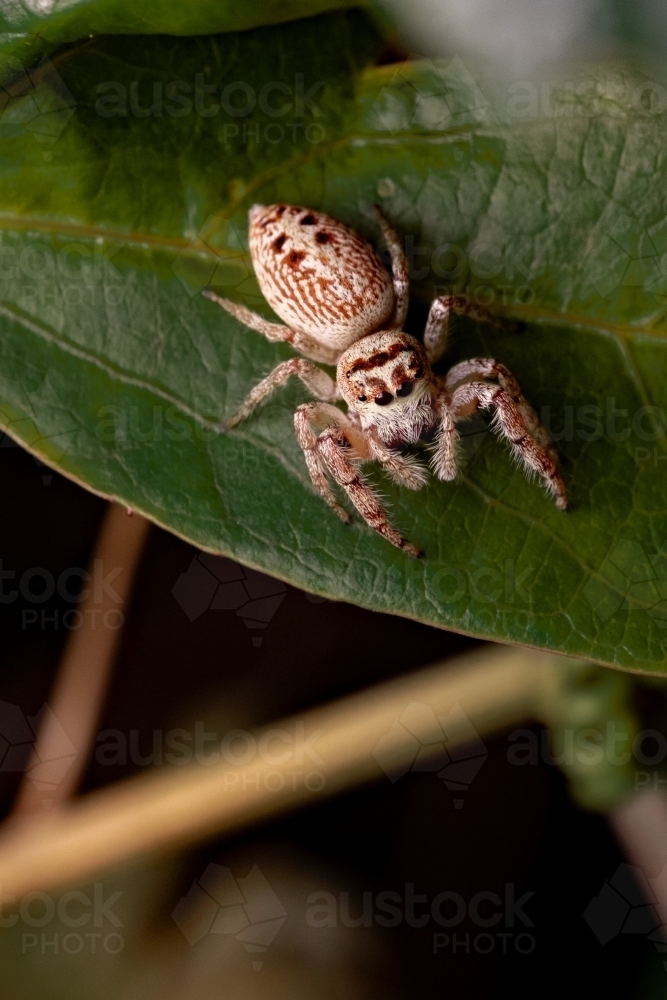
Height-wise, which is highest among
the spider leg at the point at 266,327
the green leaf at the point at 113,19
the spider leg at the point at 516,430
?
the green leaf at the point at 113,19

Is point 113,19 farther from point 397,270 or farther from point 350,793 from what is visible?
point 350,793

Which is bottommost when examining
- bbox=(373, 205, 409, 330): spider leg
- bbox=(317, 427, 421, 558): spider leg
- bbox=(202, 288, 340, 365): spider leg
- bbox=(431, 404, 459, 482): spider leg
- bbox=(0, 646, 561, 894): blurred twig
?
bbox=(0, 646, 561, 894): blurred twig

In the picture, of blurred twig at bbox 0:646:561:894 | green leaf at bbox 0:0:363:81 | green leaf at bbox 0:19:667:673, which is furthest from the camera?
blurred twig at bbox 0:646:561:894

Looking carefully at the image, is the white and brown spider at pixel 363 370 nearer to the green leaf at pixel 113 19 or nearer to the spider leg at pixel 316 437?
the spider leg at pixel 316 437

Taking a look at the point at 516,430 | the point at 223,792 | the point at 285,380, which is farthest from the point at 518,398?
the point at 223,792

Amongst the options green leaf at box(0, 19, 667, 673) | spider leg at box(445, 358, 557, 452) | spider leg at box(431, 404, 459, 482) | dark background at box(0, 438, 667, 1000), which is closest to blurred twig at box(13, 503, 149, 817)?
dark background at box(0, 438, 667, 1000)

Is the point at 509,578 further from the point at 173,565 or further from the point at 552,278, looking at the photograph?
the point at 173,565

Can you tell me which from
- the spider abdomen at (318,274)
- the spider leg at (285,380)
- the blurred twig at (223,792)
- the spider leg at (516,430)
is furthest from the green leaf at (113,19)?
the blurred twig at (223,792)

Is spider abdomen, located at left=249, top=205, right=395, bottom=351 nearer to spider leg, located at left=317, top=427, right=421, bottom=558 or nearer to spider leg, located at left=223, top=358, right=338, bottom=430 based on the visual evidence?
spider leg, located at left=223, top=358, right=338, bottom=430
